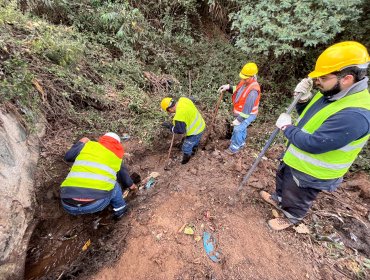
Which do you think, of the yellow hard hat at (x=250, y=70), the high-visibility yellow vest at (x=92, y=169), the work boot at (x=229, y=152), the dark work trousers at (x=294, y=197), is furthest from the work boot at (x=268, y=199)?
the high-visibility yellow vest at (x=92, y=169)

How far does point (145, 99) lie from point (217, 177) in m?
2.41

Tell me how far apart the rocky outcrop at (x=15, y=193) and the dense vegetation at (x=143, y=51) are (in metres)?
0.33

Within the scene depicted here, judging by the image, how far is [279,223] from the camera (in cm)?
305

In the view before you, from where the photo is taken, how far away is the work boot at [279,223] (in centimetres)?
303

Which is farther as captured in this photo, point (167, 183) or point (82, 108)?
point (82, 108)

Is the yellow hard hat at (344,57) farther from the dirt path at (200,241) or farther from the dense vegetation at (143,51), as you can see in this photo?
the dense vegetation at (143,51)

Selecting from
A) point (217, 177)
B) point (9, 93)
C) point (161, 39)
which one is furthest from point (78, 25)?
point (217, 177)

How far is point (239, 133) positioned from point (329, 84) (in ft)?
8.08

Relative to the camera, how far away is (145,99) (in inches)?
203

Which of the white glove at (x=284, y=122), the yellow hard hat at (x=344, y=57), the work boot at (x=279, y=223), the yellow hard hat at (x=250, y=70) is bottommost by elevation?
the work boot at (x=279, y=223)

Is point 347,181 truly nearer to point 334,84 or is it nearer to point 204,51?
point 334,84

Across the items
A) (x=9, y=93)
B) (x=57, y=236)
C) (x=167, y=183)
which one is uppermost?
(x=9, y=93)

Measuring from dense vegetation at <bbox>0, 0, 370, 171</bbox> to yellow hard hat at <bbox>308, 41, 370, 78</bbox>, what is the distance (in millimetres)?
3110

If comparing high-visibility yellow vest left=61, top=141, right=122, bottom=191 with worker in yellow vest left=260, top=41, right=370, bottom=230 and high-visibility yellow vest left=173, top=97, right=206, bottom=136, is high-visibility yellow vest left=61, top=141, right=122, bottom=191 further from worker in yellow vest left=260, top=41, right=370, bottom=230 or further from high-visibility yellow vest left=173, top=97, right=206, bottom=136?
worker in yellow vest left=260, top=41, right=370, bottom=230
